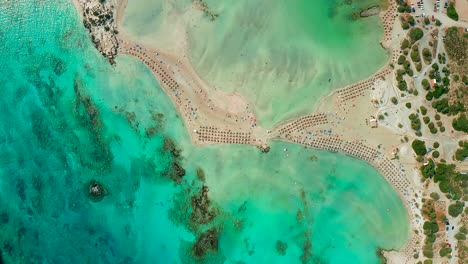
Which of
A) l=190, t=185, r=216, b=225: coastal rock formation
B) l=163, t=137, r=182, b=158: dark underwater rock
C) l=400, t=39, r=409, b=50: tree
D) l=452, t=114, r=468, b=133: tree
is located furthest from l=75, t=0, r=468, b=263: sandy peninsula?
l=190, t=185, r=216, b=225: coastal rock formation

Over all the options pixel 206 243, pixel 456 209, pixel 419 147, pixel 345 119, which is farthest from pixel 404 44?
pixel 206 243

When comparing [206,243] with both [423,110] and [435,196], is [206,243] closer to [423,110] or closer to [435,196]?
[435,196]

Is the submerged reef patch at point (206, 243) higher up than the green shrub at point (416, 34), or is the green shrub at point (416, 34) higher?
the green shrub at point (416, 34)

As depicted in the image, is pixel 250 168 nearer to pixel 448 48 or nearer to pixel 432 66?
pixel 432 66

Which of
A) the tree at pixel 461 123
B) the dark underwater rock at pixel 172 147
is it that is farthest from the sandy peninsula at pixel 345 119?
the dark underwater rock at pixel 172 147

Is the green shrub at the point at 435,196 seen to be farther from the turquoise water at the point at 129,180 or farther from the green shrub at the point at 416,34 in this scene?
the green shrub at the point at 416,34

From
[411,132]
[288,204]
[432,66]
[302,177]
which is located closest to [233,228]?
[288,204]

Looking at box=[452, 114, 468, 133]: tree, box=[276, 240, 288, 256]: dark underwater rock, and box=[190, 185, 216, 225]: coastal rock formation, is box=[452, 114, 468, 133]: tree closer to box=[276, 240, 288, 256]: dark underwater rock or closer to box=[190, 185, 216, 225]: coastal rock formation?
box=[276, 240, 288, 256]: dark underwater rock
